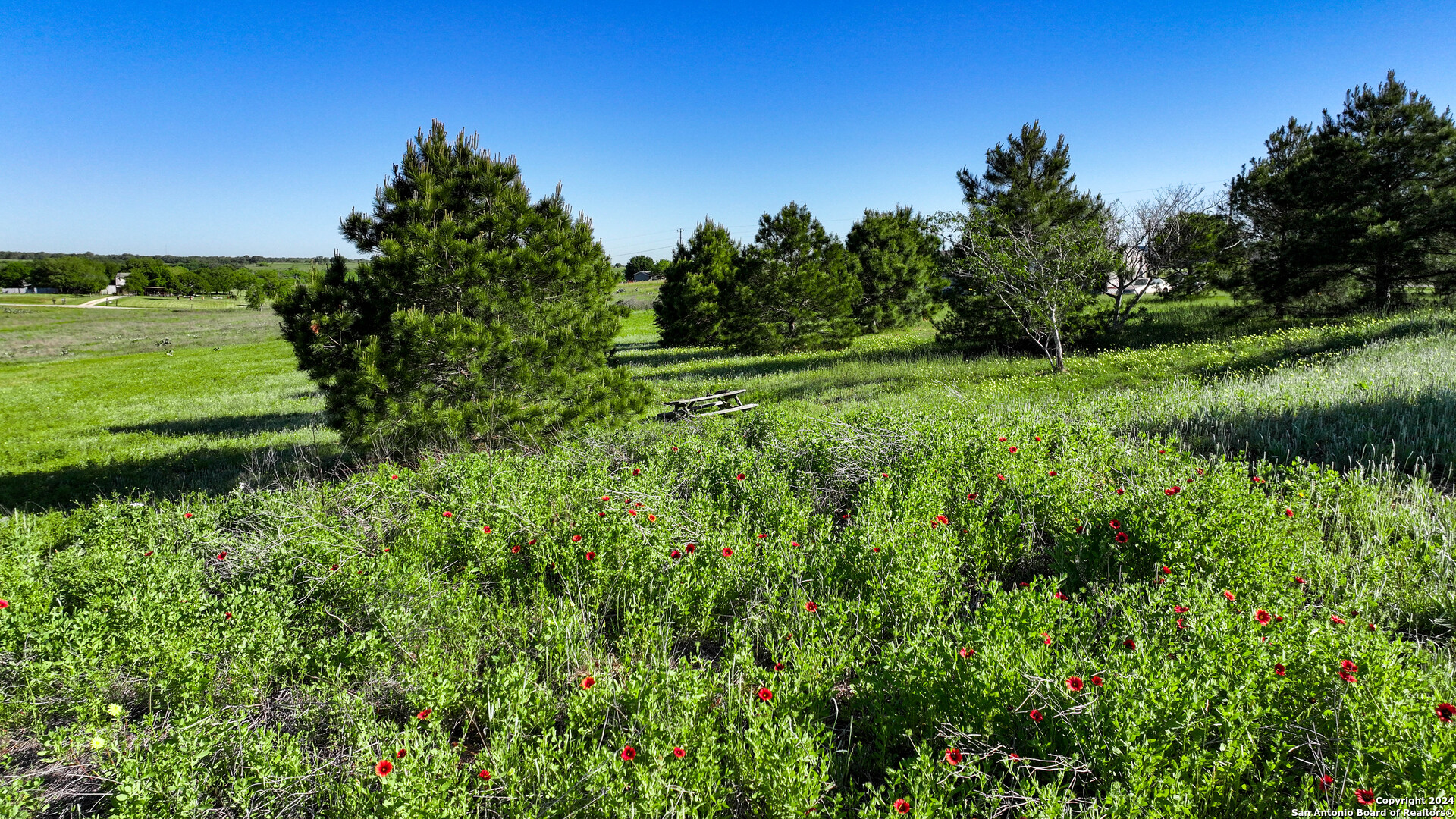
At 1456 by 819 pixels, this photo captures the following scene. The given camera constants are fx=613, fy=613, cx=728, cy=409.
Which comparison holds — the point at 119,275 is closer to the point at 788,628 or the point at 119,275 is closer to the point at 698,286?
the point at 698,286

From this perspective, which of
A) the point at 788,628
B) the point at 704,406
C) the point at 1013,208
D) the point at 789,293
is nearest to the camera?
the point at 788,628

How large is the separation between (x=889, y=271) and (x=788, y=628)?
85.0 ft

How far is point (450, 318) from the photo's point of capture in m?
7.02

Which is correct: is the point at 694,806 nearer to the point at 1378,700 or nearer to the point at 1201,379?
the point at 1378,700

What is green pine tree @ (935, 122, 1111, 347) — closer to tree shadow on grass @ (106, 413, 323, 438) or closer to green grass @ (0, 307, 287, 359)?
tree shadow on grass @ (106, 413, 323, 438)

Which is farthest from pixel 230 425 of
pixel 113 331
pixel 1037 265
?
pixel 113 331

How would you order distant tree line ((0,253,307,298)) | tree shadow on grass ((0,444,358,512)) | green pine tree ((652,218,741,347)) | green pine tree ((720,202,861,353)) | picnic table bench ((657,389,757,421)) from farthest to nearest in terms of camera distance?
distant tree line ((0,253,307,298)) < green pine tree ((652,218,741,347)) < green pine tree ((720,202,861,353)) < picnic table bench ((657,389,757,421)) < tree shadow on grass ((0,444,358,512))

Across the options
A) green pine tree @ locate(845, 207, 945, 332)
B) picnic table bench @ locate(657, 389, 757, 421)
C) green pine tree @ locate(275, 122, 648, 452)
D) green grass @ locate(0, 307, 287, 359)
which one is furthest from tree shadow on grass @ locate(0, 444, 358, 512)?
green grass @ locate(0, 307, 287, 359)

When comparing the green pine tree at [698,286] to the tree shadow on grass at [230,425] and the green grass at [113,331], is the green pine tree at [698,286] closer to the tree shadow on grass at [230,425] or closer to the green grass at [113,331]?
the tree shadow on grass at [230,425]

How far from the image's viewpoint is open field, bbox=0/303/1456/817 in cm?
210

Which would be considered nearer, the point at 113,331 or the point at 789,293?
the point at 789,293

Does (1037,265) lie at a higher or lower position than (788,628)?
higher

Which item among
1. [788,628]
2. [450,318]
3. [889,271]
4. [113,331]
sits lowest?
[788,628]

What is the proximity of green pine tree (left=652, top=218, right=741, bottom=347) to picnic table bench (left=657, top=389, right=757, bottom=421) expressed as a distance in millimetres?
12708
